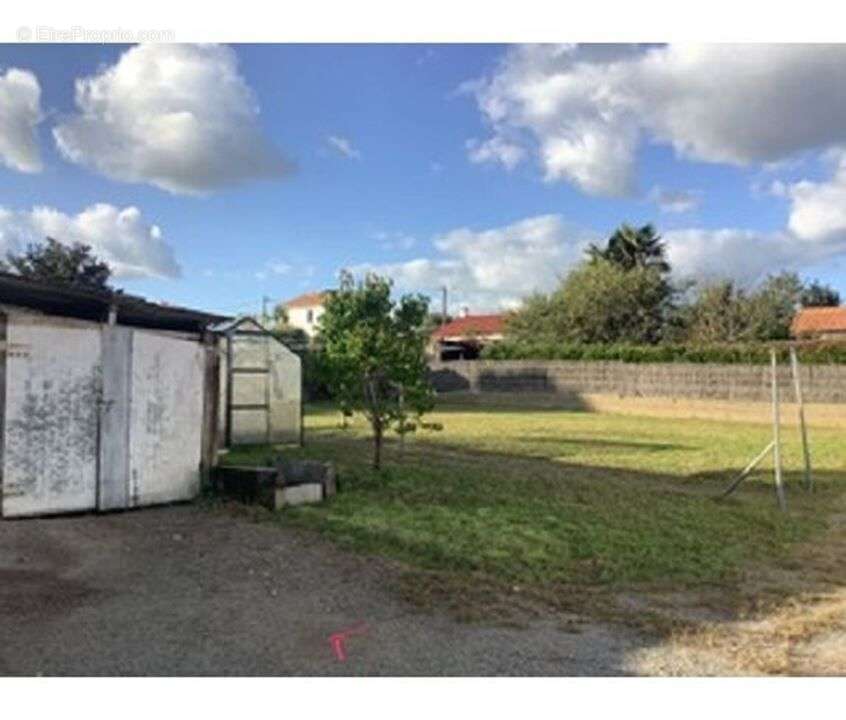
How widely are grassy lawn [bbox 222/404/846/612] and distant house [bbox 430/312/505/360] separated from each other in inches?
1163

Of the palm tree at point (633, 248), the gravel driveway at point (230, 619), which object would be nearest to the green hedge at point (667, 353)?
the palm tree at point (633, 248)

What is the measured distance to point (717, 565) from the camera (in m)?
7.76

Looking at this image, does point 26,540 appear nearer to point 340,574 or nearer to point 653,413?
point 340,574

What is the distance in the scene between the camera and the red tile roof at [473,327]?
62188mm

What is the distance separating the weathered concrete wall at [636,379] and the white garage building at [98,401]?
2196cm

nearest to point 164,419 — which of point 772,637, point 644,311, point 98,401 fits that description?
point 98,401

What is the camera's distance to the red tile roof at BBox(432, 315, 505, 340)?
62188 mm

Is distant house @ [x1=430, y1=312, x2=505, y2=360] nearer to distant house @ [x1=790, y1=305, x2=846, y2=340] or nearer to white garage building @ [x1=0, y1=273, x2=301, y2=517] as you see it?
distant house @ [x1=790, y1=305, x2=846, y2=340]

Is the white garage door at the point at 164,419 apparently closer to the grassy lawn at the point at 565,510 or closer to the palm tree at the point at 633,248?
the grassy lawn at the point at 565,510

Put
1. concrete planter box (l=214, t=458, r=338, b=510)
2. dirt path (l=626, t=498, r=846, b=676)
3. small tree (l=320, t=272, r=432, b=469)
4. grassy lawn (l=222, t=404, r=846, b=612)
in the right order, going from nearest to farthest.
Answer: dirt path (l=626, t=498, r=846, b=676) < grassy lawn (l=222, t=404, r=846, b=612) < concrete planter box (l=214, t=458, r=338, b=510) < small tree (l=320, t=272, r=432, b=469)

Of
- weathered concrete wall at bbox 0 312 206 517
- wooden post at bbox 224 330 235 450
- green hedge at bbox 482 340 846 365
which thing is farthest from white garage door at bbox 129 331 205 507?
green hedge at bbox 482 340 846 365
